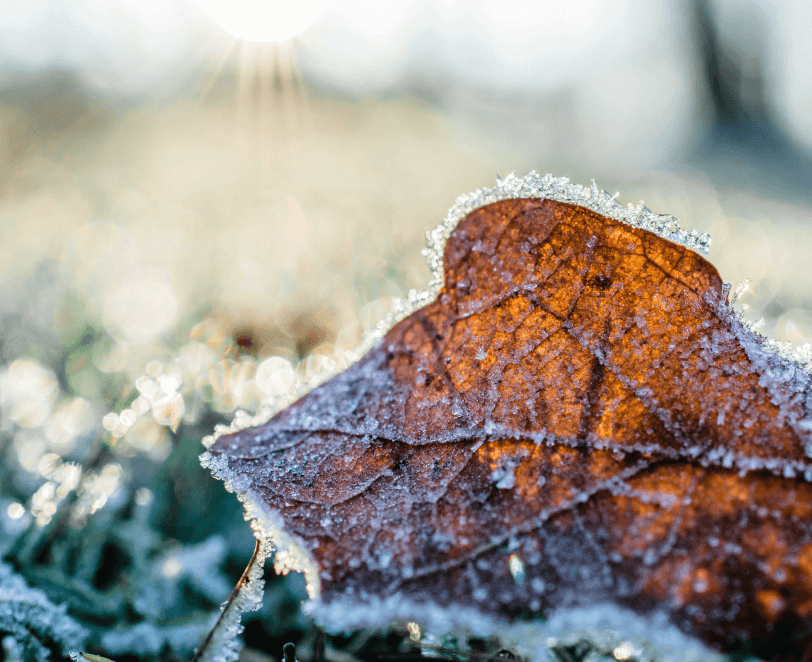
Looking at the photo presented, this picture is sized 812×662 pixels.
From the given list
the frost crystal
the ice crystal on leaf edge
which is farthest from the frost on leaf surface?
the frost crystal

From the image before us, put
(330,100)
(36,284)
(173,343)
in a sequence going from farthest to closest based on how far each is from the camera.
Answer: (330,100) → (36,284) → (173,343)

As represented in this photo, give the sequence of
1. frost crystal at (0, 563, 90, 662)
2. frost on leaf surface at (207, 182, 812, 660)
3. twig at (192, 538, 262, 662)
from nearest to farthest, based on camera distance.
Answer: frost on leaf surface at (207, 182, 812, 660), twig at (192, 538, 262, 662), frost crystal at (0, 563, 90, 662)

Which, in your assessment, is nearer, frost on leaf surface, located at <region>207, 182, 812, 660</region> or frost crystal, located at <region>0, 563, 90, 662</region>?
frost on leaf surface, located at <region>207, 182, 812, 660</region>

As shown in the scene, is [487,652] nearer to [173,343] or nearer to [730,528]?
[730,528]

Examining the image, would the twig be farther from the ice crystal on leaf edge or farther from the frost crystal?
the frost crystal

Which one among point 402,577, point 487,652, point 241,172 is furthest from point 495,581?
point 241,172

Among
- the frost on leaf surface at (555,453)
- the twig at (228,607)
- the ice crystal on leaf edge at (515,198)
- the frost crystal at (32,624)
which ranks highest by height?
the ice crystal on leaf edge at (515,198)

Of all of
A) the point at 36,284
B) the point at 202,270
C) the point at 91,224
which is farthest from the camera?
the point at 91,224

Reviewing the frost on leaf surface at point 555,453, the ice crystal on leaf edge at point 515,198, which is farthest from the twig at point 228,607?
the ice crystal on leaf edge at point 515,198

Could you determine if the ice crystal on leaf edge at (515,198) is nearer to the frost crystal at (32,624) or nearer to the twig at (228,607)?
the twig at (228,607)
